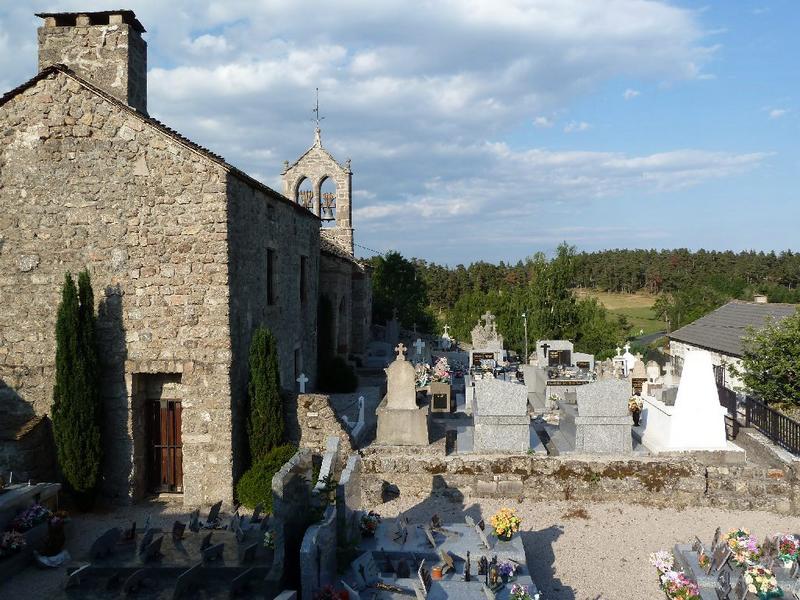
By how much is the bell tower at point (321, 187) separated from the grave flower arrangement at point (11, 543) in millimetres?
18820

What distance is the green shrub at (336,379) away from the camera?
20.0 metres

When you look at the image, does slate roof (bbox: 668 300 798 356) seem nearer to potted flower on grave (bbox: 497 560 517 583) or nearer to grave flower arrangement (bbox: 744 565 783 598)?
grave flower arrangement (bbox: 744 565 783 598)

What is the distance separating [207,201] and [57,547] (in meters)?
6.05

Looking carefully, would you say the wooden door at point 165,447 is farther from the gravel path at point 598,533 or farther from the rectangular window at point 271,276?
the gravel path at point 598,533

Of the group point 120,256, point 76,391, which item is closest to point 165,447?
point 76,391

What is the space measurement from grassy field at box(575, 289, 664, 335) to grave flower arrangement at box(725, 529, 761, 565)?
1783 inches

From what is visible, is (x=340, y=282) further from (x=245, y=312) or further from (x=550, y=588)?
(x=550, y=588)

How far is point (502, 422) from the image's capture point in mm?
11602

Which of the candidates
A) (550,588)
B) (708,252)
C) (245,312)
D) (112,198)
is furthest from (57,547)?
(708,252)

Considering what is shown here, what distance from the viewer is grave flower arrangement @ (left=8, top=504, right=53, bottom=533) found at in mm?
8727

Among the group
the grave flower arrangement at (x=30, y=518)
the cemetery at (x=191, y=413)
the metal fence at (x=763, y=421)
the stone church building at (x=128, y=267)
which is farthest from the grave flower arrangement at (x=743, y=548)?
the grave flower arrangement at (x=30, y=518)

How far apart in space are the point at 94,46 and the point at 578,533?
12868 mm

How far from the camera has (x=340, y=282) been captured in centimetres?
2314

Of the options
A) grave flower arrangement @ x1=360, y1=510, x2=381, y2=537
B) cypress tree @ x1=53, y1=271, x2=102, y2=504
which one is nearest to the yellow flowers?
grave flower arrangement @ x1=360, y1=510, x2=381, y2=537
